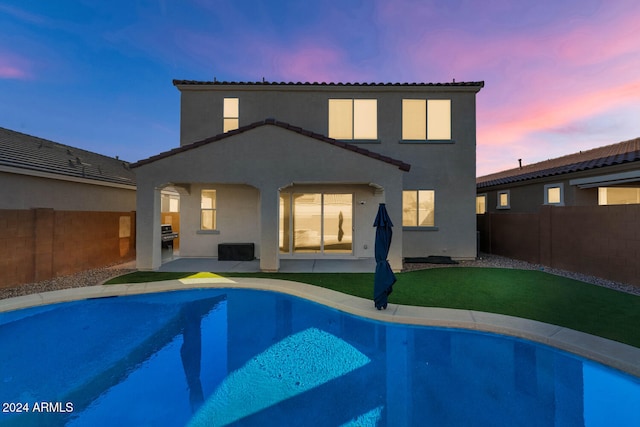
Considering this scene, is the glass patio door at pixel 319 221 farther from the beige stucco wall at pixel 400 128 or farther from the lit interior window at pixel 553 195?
the lit interior window at pixel 553 195

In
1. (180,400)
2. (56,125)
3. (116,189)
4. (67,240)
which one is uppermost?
(56,125)

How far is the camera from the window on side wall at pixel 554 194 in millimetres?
14473

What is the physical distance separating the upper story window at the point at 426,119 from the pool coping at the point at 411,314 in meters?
9.93

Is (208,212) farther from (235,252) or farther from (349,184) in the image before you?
(349,184)

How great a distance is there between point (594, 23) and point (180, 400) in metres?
19.5

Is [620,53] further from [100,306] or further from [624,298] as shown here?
[100,306]

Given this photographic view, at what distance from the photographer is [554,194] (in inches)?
589

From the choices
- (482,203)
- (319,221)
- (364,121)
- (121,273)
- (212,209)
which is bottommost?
(121,273)

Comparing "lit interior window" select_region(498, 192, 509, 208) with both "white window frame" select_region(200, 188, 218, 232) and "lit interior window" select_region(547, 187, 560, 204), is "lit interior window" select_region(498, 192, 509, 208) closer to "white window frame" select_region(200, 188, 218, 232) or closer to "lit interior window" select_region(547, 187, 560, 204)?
"lit interior window" select_region(547, 187, 560, 204)

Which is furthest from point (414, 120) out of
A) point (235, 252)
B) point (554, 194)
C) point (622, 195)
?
point (622, 195)

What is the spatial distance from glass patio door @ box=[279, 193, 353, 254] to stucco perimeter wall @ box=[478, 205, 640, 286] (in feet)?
28.0

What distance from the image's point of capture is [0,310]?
7.10 metres

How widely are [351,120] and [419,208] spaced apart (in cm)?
583

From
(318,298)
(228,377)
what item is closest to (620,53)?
(318,298)
